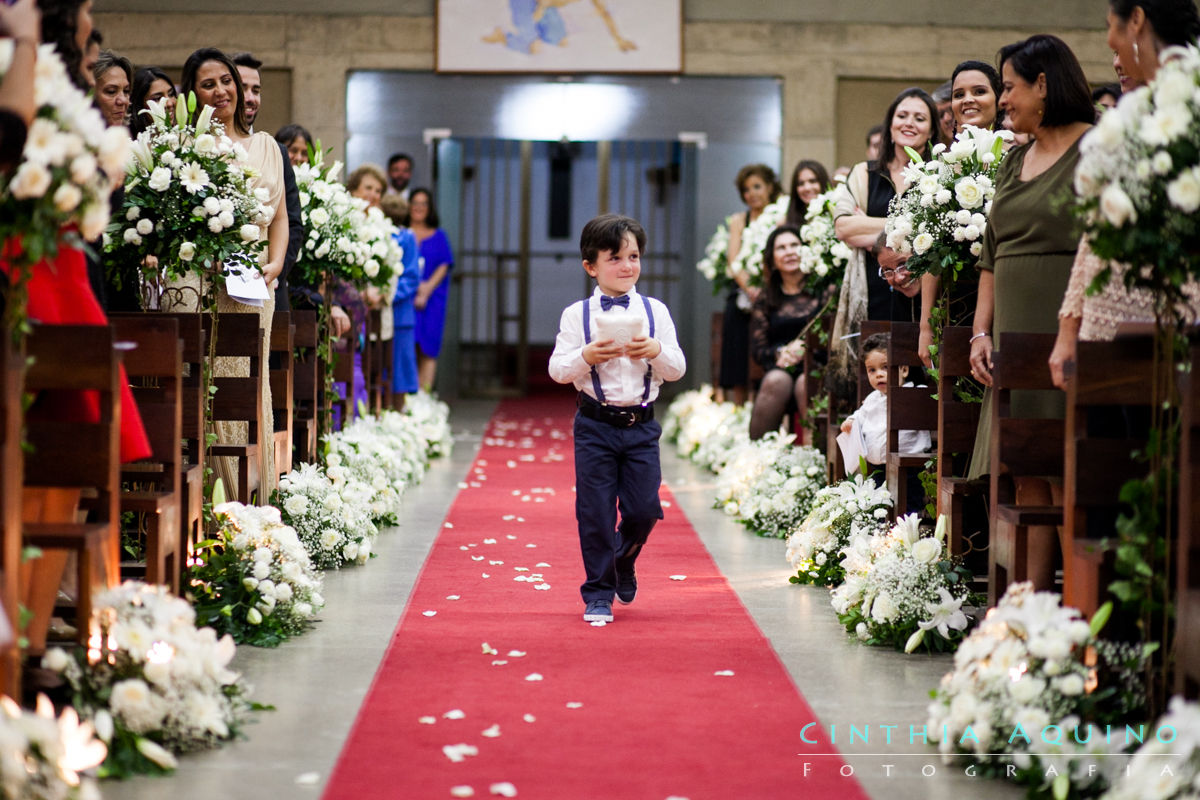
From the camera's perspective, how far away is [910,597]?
4.09m

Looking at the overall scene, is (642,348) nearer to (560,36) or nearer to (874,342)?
(874,342)

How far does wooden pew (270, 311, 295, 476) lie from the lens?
5.69 metres

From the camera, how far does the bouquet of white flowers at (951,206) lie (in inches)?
182

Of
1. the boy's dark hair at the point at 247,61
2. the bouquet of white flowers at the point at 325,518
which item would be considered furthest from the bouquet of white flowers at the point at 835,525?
the boy's dark hair at the point at 247,61

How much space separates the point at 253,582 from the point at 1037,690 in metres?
2.23

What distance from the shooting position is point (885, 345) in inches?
219

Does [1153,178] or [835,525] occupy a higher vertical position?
[1153,178]

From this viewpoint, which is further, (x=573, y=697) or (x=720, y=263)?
(x=720, y=263)

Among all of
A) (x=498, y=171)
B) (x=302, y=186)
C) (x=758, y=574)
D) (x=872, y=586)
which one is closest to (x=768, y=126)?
(x=498, y=171)

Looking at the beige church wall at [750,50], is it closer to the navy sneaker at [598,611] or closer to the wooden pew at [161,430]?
the navy sneaker at [598,611]

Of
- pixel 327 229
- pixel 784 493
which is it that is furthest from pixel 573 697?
pixel 327 229

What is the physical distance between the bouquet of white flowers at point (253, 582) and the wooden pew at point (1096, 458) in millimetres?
2186

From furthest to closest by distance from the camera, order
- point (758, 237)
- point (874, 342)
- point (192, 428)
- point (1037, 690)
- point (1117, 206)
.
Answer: point (758, 237) < point (874, 342) < point (192, 428) < point (1037, 690) < point (1117, 206)

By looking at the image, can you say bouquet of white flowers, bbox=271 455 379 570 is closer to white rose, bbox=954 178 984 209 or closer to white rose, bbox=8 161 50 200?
white rose, bbox=954 178 984 209
